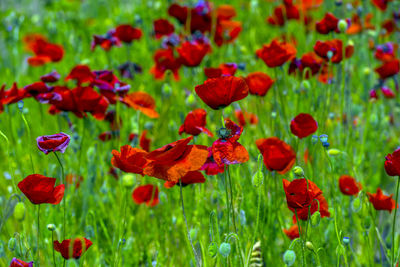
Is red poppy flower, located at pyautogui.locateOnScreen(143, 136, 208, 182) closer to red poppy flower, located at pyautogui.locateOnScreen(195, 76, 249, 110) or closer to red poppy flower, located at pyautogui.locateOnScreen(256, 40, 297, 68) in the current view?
red poppy flower, located at pyautogui.locateOnScreen(195, 76, 249, 110)

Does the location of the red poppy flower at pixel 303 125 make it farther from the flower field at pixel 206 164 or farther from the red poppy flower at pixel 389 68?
the red poppy flower at pixel 389 68

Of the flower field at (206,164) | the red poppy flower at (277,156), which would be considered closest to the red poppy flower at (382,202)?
the flower field at (206,164)

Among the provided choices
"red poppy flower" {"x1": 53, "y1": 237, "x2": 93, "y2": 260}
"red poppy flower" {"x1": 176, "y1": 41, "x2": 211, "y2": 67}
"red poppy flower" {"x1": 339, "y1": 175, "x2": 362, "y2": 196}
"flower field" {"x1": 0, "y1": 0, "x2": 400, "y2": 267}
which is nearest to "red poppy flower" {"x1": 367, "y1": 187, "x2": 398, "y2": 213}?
"flower field" {"x1": 0, "y1": 0, "x2": 400, "y2": 267}

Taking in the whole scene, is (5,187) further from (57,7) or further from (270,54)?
(57,7)

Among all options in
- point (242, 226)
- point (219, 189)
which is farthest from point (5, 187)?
point (242, 226)

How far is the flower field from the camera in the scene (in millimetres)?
1082

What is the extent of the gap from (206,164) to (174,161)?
0.19 m

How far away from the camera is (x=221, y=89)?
109cm

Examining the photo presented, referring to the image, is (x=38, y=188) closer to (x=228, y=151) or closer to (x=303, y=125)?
(x=228, y=151)

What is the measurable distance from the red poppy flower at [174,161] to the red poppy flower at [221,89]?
13 centimetres

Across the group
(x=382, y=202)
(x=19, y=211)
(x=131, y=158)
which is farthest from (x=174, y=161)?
(x=382, y=202)

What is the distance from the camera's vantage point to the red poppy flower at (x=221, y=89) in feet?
3.53

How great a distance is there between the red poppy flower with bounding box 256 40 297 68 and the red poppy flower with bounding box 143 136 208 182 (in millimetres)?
673

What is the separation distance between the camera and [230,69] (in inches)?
62.7
